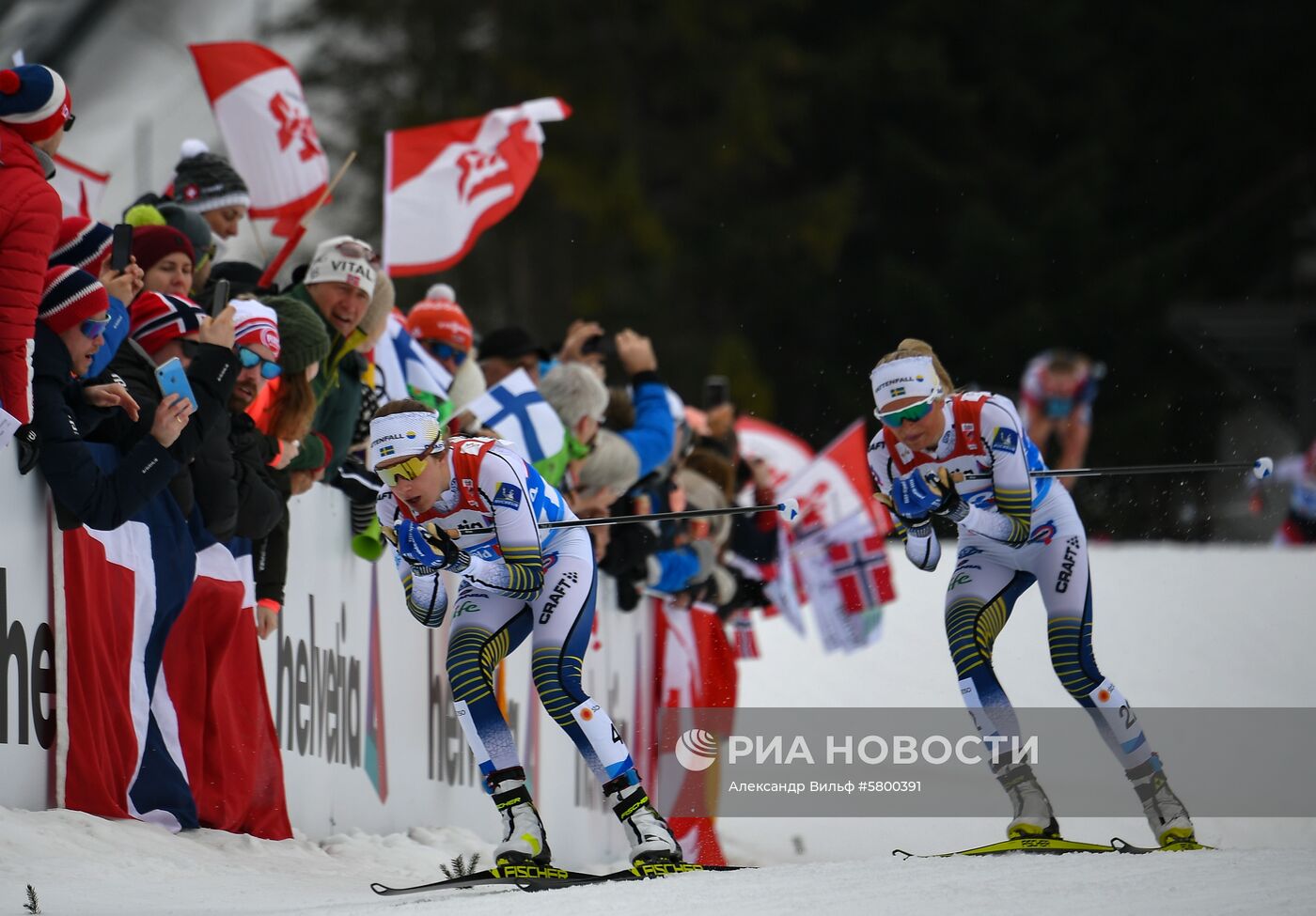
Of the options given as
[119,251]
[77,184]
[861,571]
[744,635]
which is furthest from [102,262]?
[861,571]

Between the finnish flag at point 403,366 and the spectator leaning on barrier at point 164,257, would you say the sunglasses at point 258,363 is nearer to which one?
the spectator leaning on barrier at point 164,257

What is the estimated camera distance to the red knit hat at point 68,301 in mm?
6426

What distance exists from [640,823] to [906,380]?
209 centimetres

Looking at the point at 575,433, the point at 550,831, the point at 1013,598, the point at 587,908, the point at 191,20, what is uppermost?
the point at 191,20

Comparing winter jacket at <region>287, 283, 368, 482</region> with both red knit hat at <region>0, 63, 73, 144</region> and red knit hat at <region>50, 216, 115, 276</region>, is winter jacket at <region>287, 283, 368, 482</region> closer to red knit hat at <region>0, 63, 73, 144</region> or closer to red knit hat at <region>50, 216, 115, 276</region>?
red knit hat at <region>50, 216, 115, 276</region>

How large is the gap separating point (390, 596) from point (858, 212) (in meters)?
27.3

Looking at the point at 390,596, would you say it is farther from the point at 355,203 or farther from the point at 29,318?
the point at 355,203

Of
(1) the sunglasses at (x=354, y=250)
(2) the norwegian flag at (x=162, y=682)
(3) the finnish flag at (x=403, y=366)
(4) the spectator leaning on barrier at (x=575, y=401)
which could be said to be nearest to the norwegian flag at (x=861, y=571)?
(4) the spectator leaning on barrier at (x=575, y=401)

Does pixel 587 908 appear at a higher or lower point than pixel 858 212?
lower

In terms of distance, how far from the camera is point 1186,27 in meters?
36.5

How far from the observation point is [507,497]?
7.34 m

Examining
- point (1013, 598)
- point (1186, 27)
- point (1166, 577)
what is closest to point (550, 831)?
point (1013, 598)

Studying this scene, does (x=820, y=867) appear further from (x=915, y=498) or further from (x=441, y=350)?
(x=441, y=350)

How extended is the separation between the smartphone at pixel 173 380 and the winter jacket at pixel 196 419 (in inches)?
2.7
